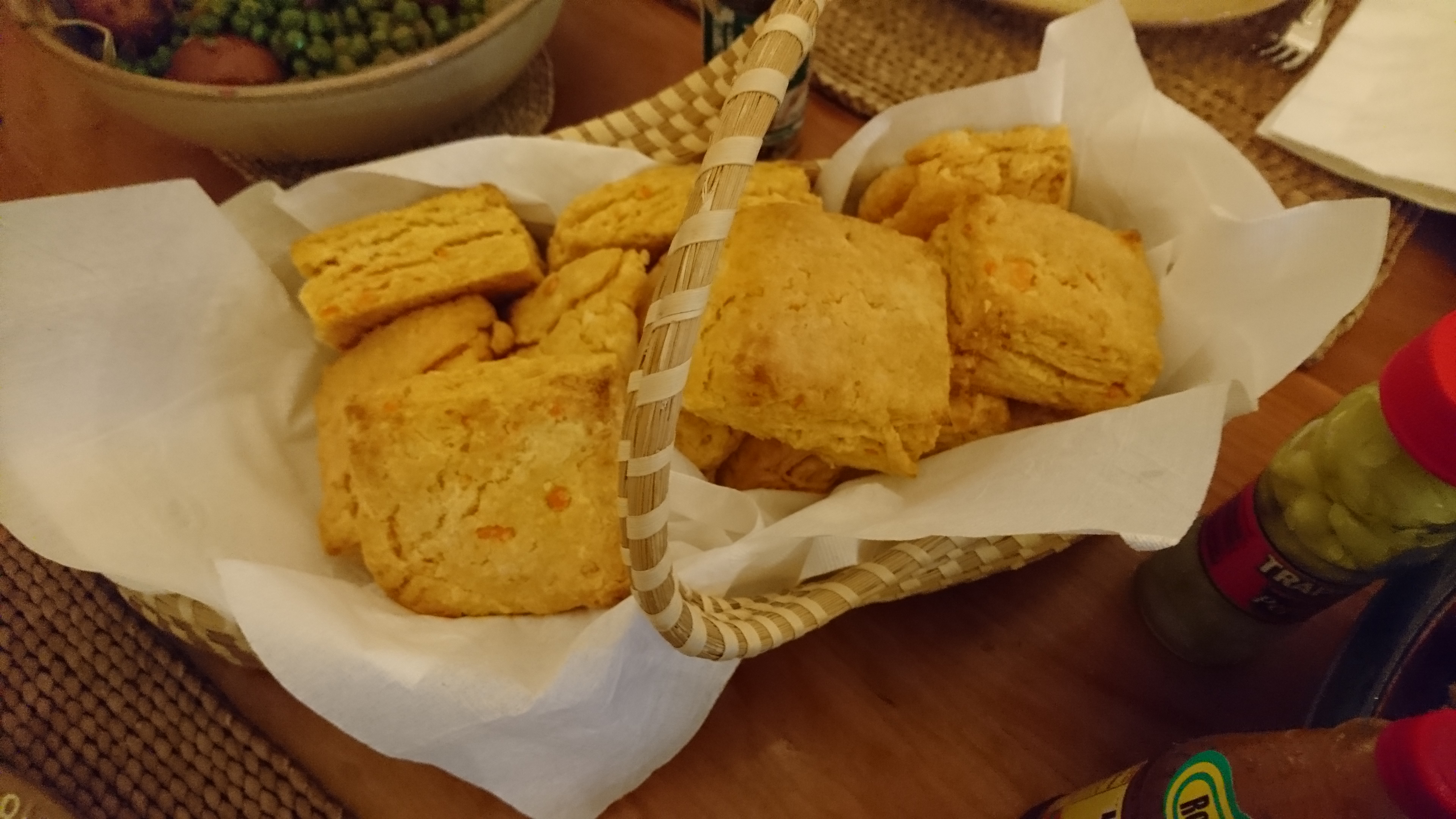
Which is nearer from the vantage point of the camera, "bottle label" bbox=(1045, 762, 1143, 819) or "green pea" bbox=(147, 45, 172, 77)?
"bottle label" bbox=(1045, 762, 1143, 819)

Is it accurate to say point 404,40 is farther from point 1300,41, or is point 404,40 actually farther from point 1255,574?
point 1300,41

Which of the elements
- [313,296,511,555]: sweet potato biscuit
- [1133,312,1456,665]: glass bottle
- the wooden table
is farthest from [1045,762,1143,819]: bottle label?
[313,296,511,555]: sweet potato biscuit

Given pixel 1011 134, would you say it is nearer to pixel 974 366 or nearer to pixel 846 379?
pixel 974 366

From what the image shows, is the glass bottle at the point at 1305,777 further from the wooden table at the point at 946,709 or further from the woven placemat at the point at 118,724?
the woven placemat at the point at 118,724

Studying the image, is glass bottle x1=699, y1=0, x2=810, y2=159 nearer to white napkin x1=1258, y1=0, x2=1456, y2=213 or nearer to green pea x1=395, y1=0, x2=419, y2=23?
green pea x1=395, y1=0, x2=419, y2=23

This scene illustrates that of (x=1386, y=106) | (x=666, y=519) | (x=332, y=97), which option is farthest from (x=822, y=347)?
(x=1386, y=106)

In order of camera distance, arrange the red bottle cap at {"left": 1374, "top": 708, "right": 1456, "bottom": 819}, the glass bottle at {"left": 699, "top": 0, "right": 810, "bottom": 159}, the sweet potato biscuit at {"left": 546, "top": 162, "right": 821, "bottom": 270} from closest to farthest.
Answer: the red bottle cap at {"left": 1374, "top": 708, "right": 1456, "bottom": 819}
the sweet potato biscuit at {"left": 546, "top": 162, "right": 821, "bottom": 270}
the glass bottle at {"left": 699, "top": 0, "right": 810, "bottom": 159}
